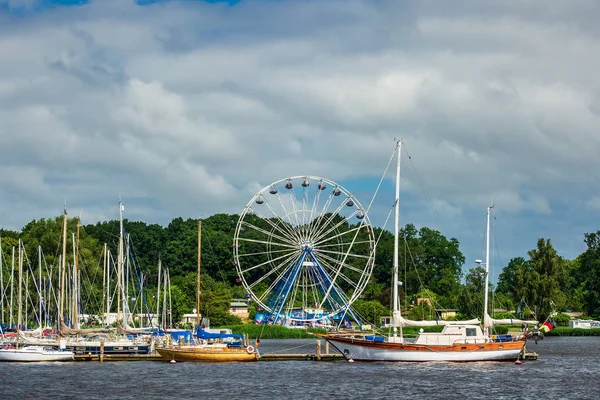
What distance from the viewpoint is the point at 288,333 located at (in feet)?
484

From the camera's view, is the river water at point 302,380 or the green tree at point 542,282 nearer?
the river water at point 302,380

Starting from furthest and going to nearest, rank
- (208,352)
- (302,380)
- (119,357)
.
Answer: (119,357) → (208,352) → (302,380)

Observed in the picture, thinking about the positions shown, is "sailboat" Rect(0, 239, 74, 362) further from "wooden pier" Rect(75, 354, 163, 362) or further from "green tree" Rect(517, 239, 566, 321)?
"green tree" Rect(517, 239, 566, 321)

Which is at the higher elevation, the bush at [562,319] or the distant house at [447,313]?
the distant house at [447,313]

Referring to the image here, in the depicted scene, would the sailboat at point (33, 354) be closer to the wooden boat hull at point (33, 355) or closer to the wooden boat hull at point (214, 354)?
the wooden boat hull at point (33, 355)

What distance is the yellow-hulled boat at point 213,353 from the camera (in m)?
92.4

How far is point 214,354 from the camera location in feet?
303

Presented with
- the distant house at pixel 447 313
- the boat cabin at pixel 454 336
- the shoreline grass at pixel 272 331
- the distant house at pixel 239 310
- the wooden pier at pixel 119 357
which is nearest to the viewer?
the boat cabin at pixel 454 336

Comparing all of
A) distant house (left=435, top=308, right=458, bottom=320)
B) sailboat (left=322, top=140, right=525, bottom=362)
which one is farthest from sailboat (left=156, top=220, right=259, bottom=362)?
distant house (left=435, top=308, right=458, bottom=320)

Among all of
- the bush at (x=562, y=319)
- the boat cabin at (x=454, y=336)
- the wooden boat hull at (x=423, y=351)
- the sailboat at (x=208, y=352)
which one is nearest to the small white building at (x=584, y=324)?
the bush at (x=562, y=319)

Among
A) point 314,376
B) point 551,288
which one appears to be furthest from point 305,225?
point 551,288

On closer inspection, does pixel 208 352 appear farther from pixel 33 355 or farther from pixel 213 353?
pixel 33 355

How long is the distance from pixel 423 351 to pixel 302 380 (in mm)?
15798

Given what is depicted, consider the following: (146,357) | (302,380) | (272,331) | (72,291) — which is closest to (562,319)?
(272,331)
